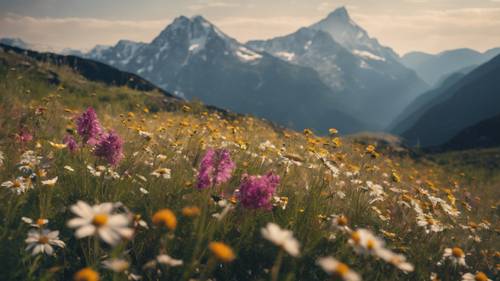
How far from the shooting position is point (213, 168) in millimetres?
4250

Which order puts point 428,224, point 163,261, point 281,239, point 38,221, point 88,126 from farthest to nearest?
point 88,126 → point 428,224 → point 38,221 → point 163,261 → point 281,239

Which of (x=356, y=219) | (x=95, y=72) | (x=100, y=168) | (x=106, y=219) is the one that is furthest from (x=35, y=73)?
(x=95, y=72)

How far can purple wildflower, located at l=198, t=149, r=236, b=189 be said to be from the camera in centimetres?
412

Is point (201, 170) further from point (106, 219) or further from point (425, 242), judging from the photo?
point (425, 242)

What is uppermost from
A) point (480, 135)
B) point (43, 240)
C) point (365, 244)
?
point (365, 244)

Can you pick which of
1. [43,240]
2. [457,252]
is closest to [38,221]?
[43,240]

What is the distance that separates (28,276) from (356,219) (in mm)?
3895

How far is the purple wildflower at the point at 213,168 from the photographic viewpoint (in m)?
4.12

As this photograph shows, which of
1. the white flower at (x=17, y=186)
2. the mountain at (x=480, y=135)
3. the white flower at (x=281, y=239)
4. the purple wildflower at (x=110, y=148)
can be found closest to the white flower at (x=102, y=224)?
the white flower at (x=281, y=239)

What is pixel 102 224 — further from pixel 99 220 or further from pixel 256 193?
pixel 256 193

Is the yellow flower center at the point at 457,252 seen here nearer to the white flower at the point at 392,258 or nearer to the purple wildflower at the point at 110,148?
the white flower at the point at 392,258

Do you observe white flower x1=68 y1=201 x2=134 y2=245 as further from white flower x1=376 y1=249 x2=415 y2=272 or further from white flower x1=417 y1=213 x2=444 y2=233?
white flower x1=417 y1=213 x2=444 y2=233

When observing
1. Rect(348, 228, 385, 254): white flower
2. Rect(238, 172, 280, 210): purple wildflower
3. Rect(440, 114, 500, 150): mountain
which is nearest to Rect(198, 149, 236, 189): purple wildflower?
Rect(238, 172, 280, 210): purple wildflower

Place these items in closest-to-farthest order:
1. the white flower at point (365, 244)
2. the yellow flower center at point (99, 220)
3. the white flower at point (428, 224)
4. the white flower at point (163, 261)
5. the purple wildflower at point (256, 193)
→ the yellow flower center at point (99, 220)
the white flower at point (163, 261)
the white flower at point (365, 244)
the purple wildflower at point (256, 193)
the white flower at point (428, 224)
